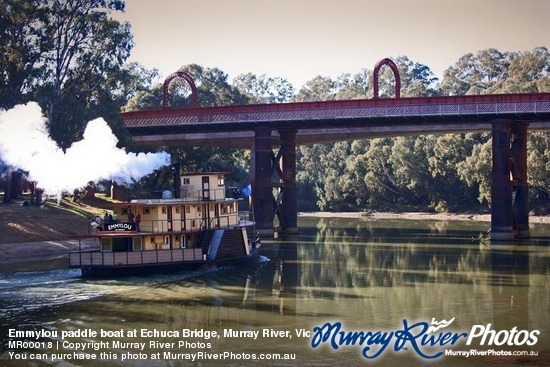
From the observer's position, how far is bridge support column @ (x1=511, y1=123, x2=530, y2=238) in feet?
276

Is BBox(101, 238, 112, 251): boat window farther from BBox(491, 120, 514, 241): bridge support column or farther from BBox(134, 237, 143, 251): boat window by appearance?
BBox(491, 120, 514, 241): bridge support column

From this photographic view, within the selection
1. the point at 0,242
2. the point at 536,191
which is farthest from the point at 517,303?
the point at 536,191

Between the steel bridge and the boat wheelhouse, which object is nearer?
the boat wheelhouse

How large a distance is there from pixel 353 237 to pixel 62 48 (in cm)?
3934

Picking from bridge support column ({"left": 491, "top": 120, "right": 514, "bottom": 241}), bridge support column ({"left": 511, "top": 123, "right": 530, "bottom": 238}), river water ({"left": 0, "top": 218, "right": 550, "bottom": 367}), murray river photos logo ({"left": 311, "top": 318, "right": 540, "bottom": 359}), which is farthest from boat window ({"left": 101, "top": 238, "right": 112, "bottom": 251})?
bridge support column ({"left": 511, "top": 123, "right": 530, "bottom": 238})

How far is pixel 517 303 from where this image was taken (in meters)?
46.3

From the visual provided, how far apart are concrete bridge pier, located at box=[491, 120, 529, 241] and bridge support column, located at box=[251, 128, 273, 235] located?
881 inches

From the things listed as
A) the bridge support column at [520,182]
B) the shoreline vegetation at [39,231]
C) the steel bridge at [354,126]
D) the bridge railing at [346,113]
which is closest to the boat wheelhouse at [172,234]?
the shoreline vegetation at [39,231]

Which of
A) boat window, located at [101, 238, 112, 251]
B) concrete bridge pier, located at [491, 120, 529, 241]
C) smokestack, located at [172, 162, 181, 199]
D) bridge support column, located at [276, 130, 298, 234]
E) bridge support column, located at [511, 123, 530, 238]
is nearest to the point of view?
boat window, located at [101, 238, 112, 251]

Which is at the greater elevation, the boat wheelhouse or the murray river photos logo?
the boat wheelhouse

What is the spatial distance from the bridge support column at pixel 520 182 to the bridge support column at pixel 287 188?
23097 mm

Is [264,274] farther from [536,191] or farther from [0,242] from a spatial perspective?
[536,191]

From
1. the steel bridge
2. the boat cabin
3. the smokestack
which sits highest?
the steel bridge

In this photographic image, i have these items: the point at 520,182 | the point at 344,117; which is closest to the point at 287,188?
the point at 344,117
